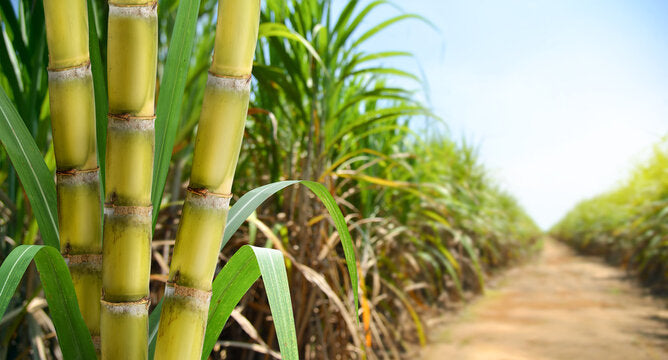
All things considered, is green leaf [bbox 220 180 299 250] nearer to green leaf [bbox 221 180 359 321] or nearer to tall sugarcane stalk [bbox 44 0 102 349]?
green leaf [bbox 221 180 359 321]

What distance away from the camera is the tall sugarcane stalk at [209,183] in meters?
0.37

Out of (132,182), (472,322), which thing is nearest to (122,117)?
(132,182)

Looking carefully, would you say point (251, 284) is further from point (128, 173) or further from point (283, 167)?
point (283, 167)

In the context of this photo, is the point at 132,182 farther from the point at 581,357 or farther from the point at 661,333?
the point at 661,333

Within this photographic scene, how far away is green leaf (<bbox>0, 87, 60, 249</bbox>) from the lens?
375mm

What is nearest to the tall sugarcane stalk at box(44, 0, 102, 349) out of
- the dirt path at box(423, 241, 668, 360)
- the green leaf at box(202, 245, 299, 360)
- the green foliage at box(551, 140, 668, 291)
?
the green leaf at box(202, 245, 299, 360)

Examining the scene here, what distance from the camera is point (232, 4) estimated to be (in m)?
0.36

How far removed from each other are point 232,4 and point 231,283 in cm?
25

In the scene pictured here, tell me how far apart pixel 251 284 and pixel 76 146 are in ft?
0.63

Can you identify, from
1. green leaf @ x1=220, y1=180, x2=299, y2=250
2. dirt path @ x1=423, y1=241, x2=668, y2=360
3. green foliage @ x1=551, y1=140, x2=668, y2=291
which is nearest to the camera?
green leaf @ x1=220, y1=180, x2=299, y2=250

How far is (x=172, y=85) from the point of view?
1.37ft

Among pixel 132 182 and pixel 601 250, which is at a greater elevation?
pixel 132 182

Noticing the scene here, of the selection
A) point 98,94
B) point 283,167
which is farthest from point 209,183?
point 283,167

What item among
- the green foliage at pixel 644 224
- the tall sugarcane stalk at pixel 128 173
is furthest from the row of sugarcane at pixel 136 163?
the green foliage at pixel 644 224
